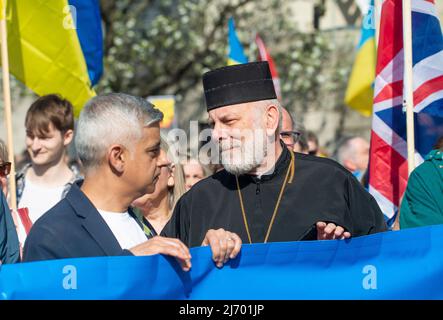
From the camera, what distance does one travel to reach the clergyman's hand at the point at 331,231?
3850mm

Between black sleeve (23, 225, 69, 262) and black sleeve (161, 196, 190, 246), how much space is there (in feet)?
3.25

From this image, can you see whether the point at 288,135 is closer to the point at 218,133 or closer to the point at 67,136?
the point at 67,136

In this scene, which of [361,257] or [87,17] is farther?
[87,17]

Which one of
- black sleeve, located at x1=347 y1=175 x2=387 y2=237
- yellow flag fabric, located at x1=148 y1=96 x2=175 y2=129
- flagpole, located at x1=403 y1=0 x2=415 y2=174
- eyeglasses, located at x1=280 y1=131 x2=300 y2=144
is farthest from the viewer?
yellow flag fabric, located at x1=148 y1=96 x2=175 y2=129

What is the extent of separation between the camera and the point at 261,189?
14.6 ft

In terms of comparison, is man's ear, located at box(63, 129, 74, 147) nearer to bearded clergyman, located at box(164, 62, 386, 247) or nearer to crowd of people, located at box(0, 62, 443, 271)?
crowd of people, located at box(0, 62, 443, 271)

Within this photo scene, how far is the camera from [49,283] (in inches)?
132

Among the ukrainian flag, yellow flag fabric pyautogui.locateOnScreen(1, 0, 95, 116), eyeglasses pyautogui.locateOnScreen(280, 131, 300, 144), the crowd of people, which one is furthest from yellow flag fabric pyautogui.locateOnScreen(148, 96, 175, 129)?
the crowd of people

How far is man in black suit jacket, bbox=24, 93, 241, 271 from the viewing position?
11.5 feet

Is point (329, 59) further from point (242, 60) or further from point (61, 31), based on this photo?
point (61, 31)

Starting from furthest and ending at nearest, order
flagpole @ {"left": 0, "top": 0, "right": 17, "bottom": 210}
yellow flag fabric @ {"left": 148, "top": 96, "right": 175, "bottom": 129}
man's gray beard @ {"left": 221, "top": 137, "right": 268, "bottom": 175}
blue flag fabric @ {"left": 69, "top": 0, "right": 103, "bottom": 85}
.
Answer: yellow flag fabric @ {"left": 148, "top": 96, "right": 175, "bottom": 129}
blue flag fabric @ {"left": 69, "top": 0, "right": 103, "bottom": 85}
flagpole @ {"left": 0, "top": 0, "right": 17, "bottom": 210}
man's gray beard @ {"left": 221, "top": 137, "right": 268, "bottom": 175}

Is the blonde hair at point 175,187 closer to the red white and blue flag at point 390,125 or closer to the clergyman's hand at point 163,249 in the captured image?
the red white and blue flag at point 390,125

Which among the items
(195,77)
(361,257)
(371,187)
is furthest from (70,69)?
(195,77)

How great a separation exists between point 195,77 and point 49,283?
1594 centimetres
